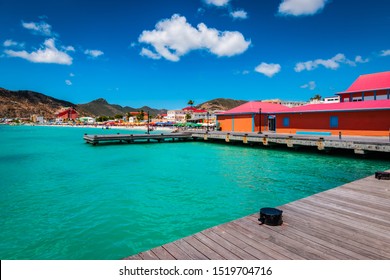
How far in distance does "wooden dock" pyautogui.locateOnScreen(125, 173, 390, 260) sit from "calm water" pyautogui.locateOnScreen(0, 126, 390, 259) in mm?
3021

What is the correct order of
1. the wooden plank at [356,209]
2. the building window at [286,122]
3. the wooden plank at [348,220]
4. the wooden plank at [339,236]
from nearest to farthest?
1. the wooden plank at [339,236]
2. the wooden plank at [348,220]
3. the wooden plank at [356,209]
4. the building window at [286,122]

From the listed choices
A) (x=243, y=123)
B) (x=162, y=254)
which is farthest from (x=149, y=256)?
(x=243, y=123)

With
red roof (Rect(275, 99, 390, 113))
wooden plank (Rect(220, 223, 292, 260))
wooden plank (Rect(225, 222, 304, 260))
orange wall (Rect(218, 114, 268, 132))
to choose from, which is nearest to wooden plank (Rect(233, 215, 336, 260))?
wooden plank (Rect(225, 222, 304, 260))

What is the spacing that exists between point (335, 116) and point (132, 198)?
2702cm

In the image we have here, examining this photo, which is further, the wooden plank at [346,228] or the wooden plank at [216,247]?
the wooden plank at [346,228]

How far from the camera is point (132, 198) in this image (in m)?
10.8

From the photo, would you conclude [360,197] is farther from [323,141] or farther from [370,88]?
[370,88]

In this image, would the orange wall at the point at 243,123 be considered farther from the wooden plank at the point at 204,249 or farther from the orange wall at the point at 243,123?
the wooden plank at the point at 204,249

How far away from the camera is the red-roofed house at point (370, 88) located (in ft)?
102

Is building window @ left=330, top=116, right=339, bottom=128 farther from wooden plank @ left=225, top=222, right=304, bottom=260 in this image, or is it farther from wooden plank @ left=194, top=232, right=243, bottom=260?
wooden plank @ left=194, top=232, right=243, bottom=260

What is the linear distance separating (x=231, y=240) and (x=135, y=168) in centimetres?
1453

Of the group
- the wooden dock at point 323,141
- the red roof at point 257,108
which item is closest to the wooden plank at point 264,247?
the wooden dock at point 323,141

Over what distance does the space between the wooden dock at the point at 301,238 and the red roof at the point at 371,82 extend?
33.9 metres

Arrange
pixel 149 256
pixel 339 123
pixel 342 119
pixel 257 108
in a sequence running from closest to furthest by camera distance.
A: pixel 149 256 < pixel 342 119 < pixel 339 123 < pixel 257 108
